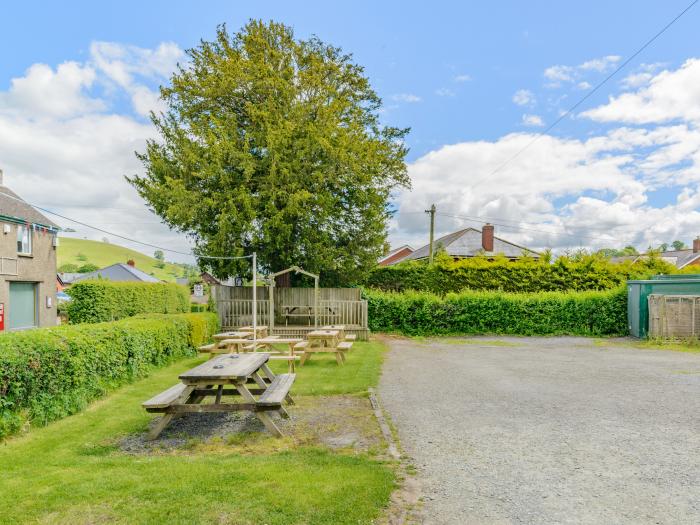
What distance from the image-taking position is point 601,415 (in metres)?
6.95

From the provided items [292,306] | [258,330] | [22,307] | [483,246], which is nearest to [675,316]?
[292,306]

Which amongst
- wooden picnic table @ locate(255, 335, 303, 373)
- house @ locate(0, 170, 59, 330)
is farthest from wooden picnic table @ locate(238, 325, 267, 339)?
house @ locate(0, 170, 59, 330)

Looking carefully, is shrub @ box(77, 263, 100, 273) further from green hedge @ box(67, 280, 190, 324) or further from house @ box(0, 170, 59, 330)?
green hedge @ box(67, 280, 190, 324)

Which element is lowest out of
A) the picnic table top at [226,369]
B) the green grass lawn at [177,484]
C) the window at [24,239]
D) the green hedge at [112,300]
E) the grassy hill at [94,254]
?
the green grass lawn at [177,484]

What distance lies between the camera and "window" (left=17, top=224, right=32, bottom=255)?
2306 centimetres

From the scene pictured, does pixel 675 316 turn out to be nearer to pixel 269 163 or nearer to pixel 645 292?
pixel 645 292

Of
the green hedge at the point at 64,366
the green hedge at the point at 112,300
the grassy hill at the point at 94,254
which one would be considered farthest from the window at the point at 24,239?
the grassy hill at the point at 94,254

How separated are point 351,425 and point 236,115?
17.8m

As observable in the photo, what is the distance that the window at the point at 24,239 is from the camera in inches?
908

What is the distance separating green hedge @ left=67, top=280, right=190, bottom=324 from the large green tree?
351 cm

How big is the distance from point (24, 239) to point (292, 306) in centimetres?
1459

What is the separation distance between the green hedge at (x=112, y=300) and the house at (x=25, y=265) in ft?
19.8

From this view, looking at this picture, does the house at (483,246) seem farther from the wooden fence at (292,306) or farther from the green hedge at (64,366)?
the green hedge at (64,366)

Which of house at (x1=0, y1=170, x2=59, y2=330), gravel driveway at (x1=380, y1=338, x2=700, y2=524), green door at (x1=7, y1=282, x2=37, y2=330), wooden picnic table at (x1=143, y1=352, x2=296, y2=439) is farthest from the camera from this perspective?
green door at (x1=7, y1=282, x2=37, y2=330)
